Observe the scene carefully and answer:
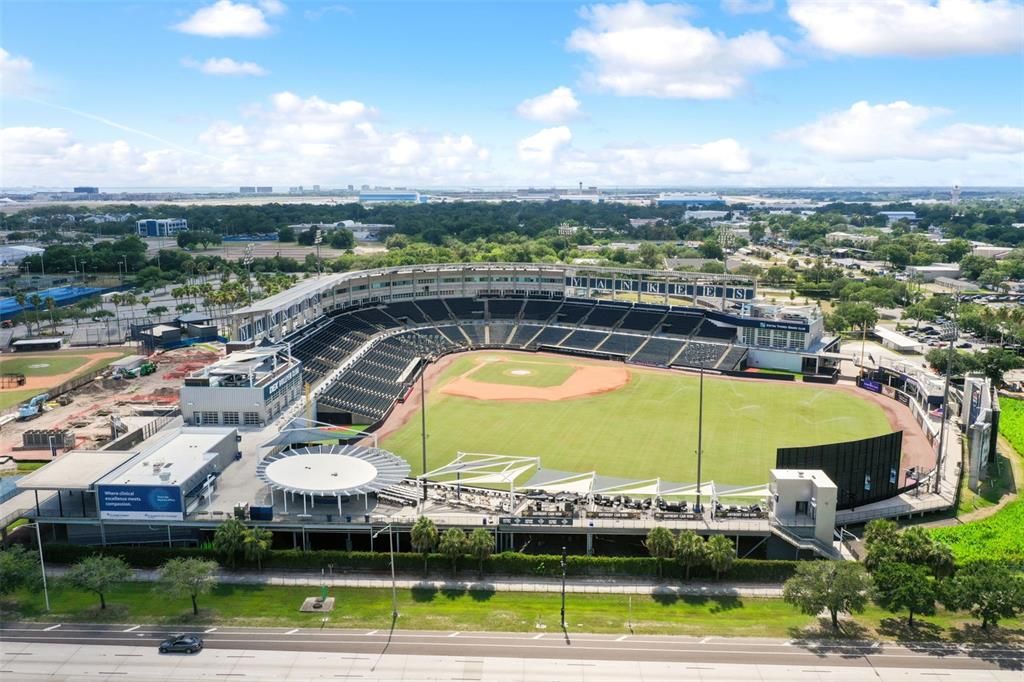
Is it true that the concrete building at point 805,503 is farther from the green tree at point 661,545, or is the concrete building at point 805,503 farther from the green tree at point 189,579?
the green tree at point 189,579

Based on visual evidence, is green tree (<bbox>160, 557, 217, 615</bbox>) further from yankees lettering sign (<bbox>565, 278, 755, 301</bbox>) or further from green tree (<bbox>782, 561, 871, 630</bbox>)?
yankees lettering sign (<bbox>565, 278, 755, 301</bbox>)

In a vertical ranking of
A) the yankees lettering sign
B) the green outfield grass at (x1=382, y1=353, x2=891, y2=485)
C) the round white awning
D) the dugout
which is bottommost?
the green outfield grass at (x1=382, y1=353, x2=891, y2=485)

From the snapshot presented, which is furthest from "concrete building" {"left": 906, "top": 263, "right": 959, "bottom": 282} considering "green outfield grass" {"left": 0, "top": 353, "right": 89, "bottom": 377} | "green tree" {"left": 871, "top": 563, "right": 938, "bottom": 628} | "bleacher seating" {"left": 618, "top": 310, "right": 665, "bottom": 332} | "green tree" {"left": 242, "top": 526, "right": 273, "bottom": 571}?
"green outfield grass" {"left": 0, "top": 353, "right": 89, "bottom": 377}

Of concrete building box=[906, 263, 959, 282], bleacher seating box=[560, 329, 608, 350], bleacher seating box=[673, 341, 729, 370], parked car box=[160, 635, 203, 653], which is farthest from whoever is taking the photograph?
concrete building box=[906, 263, 959, 282]

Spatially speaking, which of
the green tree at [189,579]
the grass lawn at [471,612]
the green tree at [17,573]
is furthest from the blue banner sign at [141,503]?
the green tree at [189,579]

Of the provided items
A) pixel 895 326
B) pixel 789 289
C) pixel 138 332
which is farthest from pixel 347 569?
pixel 789 289

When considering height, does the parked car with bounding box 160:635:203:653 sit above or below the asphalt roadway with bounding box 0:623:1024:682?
above
